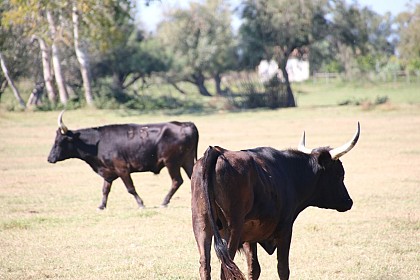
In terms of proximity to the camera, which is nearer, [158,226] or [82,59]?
[158,226]

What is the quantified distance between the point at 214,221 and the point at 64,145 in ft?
27.9

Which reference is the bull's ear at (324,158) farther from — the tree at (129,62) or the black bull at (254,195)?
the tree at (129,62)

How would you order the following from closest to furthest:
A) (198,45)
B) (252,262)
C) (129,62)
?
(252,262), (129,62), (198,45)

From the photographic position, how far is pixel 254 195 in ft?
22.9

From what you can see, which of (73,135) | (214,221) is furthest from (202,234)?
(73,135)

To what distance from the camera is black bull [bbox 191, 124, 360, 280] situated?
6660 mm

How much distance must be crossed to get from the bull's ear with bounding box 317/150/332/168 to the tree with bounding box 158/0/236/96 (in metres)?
52.1

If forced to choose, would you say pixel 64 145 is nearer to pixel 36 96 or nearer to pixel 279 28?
pixel 36 96

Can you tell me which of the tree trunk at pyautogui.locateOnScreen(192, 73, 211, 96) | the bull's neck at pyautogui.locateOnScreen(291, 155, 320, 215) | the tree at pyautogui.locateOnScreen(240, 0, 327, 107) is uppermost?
the tree at pyautogui.locateOnScreen(240, 0, 327, 107)

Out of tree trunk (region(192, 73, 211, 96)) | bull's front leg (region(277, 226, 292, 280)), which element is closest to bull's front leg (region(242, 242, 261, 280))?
bull's front leg (region(277, 226, 292, 280))

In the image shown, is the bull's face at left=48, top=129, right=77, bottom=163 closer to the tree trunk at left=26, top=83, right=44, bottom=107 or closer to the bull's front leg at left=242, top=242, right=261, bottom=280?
the bull's front leg at left=242, top=242, right=261, bottom=280

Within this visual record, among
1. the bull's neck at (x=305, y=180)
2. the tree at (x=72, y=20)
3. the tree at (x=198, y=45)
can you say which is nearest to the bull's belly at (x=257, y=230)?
the bull's neck at (x=305, y=180)

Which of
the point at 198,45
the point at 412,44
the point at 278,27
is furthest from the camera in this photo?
the point at 412,44

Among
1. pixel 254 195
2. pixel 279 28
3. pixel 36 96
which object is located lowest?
pixel 36 96
